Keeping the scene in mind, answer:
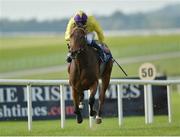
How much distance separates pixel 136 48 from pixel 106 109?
40.0 m

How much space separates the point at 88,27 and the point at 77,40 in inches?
29.0

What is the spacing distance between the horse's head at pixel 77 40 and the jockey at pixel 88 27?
0.52ft

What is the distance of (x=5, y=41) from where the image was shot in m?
68.4

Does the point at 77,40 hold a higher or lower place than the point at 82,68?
higher

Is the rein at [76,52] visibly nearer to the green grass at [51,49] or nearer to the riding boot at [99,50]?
the riding boot at [99,50]

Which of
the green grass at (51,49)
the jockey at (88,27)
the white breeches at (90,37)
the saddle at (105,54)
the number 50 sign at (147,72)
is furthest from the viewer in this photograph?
the green grass at (51,49)

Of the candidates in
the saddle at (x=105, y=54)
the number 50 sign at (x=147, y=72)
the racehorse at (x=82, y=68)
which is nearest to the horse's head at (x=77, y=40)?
the racehorse at (x=82, y=68)

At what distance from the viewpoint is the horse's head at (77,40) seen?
41.2ft

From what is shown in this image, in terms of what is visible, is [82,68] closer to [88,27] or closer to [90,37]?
[90,37]

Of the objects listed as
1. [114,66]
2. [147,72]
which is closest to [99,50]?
[147,72]

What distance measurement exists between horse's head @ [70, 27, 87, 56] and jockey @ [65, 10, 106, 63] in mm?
158

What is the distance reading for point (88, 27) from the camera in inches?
522

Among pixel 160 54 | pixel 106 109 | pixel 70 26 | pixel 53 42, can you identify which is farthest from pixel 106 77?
pixel 53 42

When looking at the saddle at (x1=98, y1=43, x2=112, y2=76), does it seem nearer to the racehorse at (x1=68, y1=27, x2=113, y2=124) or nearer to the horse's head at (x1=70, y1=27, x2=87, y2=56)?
the racehorse at (x1=68, y1=27, x2=113, y2=124)
